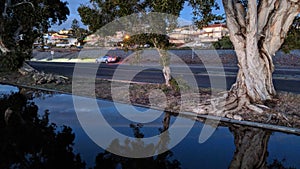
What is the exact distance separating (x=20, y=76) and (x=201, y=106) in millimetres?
12468

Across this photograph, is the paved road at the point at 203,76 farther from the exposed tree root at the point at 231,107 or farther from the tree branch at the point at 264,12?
the tree branch at the point at 264,12

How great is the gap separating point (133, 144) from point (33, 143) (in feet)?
6.45

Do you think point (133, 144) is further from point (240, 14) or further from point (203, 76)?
point (203, 76)

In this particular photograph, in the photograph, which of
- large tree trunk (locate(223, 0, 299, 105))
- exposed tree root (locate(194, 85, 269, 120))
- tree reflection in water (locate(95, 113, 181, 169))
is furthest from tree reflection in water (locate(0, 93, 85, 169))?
large tree trunk (locate(223, 0, 299, 105))

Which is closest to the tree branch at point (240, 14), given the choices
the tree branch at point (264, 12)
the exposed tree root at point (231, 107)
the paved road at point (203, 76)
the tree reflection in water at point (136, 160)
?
the tree branch at point (264, 12)

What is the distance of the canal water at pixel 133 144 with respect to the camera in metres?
4.66

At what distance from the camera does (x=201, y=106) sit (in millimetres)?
8344

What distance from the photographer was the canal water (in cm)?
466

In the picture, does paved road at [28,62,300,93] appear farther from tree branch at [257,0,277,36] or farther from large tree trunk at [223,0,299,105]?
tree branch at [257,0,277,36]

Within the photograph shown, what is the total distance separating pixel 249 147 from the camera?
5.42 metres

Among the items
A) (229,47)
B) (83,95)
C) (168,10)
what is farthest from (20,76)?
(229,47)

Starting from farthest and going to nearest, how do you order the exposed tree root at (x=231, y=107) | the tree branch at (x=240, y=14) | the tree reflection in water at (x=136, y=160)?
the tree branch at (x=240, y=14)
the exposed tree root at (x=231, y=107)
the tree reflection in water at (x=136, y=160)

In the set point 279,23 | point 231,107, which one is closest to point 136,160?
point 231,107

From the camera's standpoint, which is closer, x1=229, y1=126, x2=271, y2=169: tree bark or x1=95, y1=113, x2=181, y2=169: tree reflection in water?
x1=95, y1=113, x2=181, y2=169: tree reflection in water
